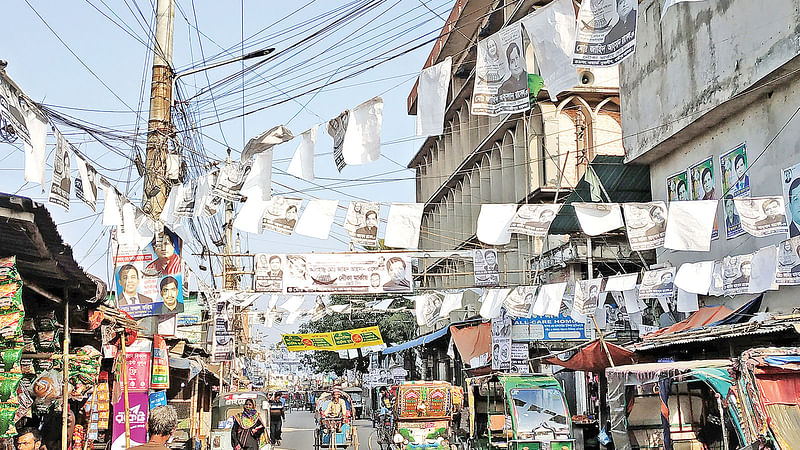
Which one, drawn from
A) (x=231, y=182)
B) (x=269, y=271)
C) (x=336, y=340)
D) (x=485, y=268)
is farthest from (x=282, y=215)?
(x=336, y=340)

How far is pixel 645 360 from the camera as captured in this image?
1670 cm

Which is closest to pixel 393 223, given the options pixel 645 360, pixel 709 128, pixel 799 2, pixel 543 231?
pixel 543 231

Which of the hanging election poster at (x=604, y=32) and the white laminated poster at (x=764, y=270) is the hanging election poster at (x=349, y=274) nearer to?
the white laminated poster at (x=764, y=270)

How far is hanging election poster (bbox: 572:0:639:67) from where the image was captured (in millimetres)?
9180

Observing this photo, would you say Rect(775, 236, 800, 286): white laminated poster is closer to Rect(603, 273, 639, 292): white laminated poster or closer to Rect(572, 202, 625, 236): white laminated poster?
Rect(572, 202, 625, 236): white laminated poster

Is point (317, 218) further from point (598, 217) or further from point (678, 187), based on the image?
point (678, 187)

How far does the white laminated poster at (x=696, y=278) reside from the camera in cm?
1484

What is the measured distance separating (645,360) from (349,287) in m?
8.01

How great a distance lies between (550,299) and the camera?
19.2 metres

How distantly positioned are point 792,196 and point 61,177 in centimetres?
1191

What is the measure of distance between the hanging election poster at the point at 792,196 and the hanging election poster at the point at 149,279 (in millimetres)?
10757

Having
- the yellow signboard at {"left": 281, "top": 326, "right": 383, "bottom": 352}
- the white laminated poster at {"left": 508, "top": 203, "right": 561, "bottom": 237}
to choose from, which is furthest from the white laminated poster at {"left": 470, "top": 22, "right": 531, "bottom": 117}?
the yellow signboard at {"left": 281, "top": 326, "right": 383, "bottom": 352}

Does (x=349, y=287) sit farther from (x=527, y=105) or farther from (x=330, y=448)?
(x=527, y=105)

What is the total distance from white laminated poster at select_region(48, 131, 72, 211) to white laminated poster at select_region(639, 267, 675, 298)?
1111 cm
